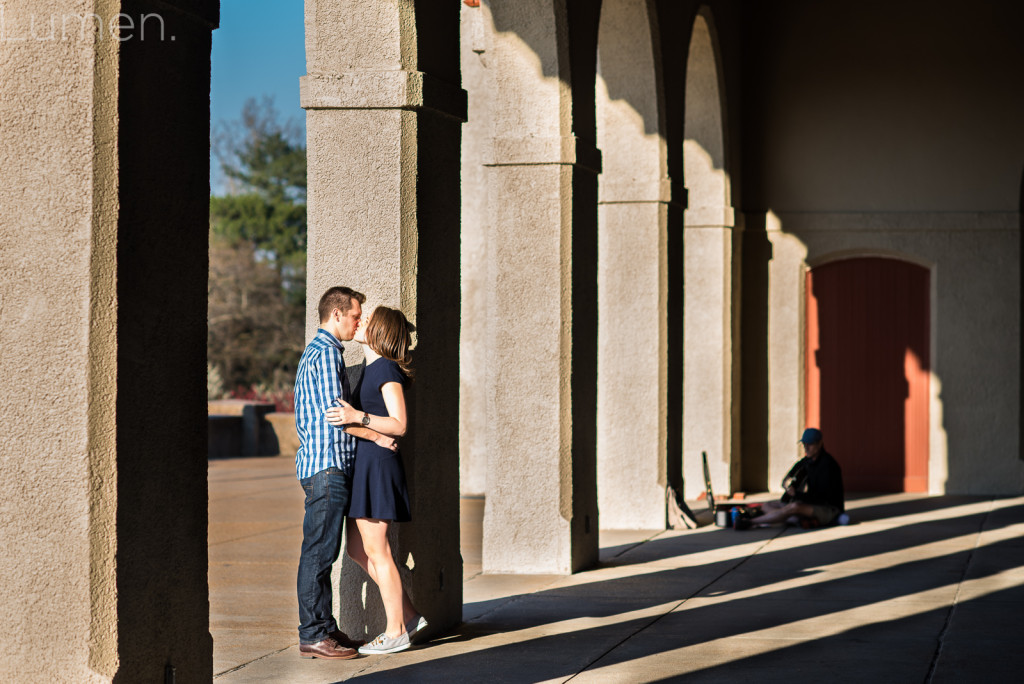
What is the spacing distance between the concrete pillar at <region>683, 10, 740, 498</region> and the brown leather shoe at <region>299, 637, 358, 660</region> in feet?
29.2

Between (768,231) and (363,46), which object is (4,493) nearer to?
(363,46)

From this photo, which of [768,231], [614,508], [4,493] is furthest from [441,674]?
[768,231]

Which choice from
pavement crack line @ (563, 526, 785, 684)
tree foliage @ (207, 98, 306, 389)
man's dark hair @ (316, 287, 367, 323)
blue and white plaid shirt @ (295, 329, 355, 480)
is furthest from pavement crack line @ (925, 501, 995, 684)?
tree foliage @ (207, 98, 306, 389)

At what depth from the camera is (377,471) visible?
22.2 ft

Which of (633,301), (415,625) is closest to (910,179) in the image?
(633,301)

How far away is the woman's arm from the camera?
6602 mm

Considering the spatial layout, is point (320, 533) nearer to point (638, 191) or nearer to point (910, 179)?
point (638, 191)

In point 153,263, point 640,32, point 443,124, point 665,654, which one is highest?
point 640,32

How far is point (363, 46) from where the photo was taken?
7227 millimetres

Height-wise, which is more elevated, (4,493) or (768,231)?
(768,231)

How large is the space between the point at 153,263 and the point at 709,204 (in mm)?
11564

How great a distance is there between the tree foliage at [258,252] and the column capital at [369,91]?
100 feet

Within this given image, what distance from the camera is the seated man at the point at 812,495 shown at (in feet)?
42.1

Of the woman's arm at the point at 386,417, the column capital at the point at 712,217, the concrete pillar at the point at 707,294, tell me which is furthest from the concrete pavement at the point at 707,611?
the column capital at the point at 712,217
